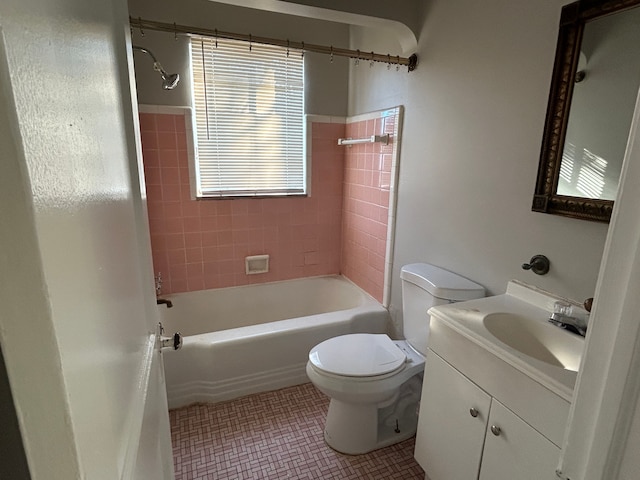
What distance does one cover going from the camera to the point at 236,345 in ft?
6.63

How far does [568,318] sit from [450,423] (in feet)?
1.83

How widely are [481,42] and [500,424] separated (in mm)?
1487

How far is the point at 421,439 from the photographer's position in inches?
57.4

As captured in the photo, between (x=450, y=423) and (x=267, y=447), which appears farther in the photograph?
(x=267, y=447)

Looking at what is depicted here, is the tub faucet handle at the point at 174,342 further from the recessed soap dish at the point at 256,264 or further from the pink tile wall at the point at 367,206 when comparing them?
the recessed soap dish at the point at 256,264

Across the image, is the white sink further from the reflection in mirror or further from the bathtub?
the bathtub

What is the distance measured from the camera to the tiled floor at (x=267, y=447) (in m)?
1.60

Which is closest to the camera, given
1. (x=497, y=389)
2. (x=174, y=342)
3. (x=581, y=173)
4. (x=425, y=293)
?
(x=174, y=342)

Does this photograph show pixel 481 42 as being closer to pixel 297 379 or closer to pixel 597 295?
pixel 597 295

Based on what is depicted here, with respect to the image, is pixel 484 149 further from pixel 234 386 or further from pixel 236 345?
pixel 234 386

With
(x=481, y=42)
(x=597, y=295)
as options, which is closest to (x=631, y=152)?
(x=597, y=295)

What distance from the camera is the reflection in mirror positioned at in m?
1.05

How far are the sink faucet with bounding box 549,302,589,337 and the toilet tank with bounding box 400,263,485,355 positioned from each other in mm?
353

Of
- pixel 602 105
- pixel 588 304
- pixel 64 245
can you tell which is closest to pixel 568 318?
pixel 588 304
